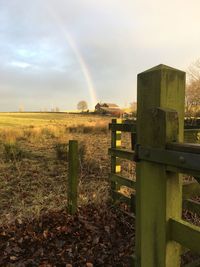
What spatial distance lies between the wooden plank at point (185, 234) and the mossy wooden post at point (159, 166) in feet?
0.13

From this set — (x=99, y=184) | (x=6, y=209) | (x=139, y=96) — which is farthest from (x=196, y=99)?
(x=139, y=96)

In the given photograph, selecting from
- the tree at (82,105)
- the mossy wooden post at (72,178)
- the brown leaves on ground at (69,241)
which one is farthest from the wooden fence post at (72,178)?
the tree at (82,105)

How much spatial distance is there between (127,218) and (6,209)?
2145mm

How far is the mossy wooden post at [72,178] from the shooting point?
5188 mm

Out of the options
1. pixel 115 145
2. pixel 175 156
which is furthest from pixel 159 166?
pixel 115 145

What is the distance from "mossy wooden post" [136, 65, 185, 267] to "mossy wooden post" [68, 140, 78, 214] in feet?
11.2

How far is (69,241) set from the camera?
4398mm

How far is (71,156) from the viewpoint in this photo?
5320 mm

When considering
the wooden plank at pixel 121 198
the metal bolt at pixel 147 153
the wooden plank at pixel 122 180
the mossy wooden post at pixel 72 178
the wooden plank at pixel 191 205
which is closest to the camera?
the metal bolt at pixel 147 153

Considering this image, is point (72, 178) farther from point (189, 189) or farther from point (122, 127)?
point (189, 189)

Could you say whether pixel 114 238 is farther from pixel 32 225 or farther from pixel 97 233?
pixel 32 225

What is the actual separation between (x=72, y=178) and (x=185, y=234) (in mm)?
3781

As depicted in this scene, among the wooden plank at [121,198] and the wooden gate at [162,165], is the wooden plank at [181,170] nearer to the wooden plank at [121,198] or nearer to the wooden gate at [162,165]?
the wooden gate at [162,165]

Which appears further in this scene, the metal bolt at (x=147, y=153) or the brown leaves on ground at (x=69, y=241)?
the brown leaves on ground at (x=69, y=241)
